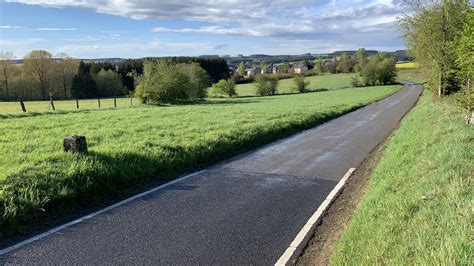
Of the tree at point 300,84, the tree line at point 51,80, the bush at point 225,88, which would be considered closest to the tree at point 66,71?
the tree line at point 51,80

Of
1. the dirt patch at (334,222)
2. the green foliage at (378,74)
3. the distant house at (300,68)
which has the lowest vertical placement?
the dirt patch at (334,222)

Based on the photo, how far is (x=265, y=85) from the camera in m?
82.5

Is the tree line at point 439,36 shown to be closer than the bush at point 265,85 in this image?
Yes

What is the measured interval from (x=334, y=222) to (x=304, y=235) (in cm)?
80

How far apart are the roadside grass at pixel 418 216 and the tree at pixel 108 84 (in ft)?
273

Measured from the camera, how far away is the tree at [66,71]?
86.0m

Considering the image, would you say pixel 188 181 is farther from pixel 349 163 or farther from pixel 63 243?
pixel 349 163

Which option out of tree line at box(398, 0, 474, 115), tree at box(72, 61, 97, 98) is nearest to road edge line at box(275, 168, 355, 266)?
tree line at box(398, 0, 474, 115)

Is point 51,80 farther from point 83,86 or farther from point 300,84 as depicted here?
point 300,84

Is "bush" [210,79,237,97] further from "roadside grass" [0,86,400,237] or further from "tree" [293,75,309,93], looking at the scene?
"roadside grass" [0,86,400,237]

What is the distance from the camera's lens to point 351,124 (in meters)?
20.4

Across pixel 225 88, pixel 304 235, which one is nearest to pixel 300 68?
pixel 225 88

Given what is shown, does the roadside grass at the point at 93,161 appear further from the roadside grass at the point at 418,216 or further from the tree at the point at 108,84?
the tree at the point at 108,84

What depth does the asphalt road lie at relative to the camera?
4.83 meters
